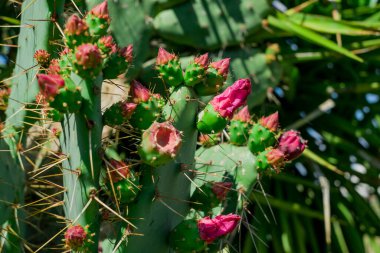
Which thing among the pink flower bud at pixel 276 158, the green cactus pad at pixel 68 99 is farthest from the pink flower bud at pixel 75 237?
the pink flower bud at pixel 276 158

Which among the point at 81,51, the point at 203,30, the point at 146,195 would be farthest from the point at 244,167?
the point at 203,30

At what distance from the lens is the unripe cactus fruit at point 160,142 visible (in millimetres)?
1246

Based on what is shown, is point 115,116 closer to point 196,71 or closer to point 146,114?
point 146,114

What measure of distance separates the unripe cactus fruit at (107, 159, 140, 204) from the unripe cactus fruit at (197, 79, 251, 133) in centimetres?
19

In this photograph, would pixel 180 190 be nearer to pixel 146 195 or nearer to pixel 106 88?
pixel 146 195

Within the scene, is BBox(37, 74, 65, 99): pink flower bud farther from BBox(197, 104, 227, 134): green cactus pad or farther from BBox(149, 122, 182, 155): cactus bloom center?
BBox(197, 104, 227, 134): green cactus pad

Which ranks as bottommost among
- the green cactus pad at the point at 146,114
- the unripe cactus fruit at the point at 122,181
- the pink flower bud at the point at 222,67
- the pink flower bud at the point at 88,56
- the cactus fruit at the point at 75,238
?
the cactus fruit at the point at 75,238

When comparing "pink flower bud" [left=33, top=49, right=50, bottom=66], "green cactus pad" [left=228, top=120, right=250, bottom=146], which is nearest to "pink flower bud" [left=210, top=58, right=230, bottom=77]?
"green cactus pad" [left=228, top=120, right=250, bottom=146]

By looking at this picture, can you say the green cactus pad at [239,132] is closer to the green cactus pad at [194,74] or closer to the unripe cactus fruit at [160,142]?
the green cactus pad at [194,74]

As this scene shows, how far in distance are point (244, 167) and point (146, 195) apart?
32 cm

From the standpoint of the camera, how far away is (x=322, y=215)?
293cm

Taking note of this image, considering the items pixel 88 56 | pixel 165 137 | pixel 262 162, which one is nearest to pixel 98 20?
pixel 88 56

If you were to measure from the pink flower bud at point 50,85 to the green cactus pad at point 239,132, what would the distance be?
0.53 m

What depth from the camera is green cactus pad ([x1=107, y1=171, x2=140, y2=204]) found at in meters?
1.32
